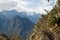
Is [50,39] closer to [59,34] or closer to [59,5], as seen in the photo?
[59,34]

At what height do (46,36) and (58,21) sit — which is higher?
(58,21)

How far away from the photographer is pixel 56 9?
13898mm

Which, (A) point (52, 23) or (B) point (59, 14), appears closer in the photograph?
(B) point (59, 14)

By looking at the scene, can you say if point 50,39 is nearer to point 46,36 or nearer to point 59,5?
point 46,36

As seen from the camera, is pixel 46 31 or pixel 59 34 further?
pixel 46 31

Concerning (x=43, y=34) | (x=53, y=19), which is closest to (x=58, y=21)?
(x=53, y=19)

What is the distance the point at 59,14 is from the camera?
43.5 ft

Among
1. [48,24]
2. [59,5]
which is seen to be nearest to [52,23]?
[48,24]

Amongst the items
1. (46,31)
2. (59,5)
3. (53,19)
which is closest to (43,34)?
(46,31)

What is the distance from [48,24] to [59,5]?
1.42 metres

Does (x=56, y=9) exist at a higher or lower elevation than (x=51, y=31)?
higher

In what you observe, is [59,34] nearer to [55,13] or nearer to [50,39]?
[50,39]

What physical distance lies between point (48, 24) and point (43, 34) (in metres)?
0.81

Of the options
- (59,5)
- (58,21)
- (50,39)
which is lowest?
(50,39)
